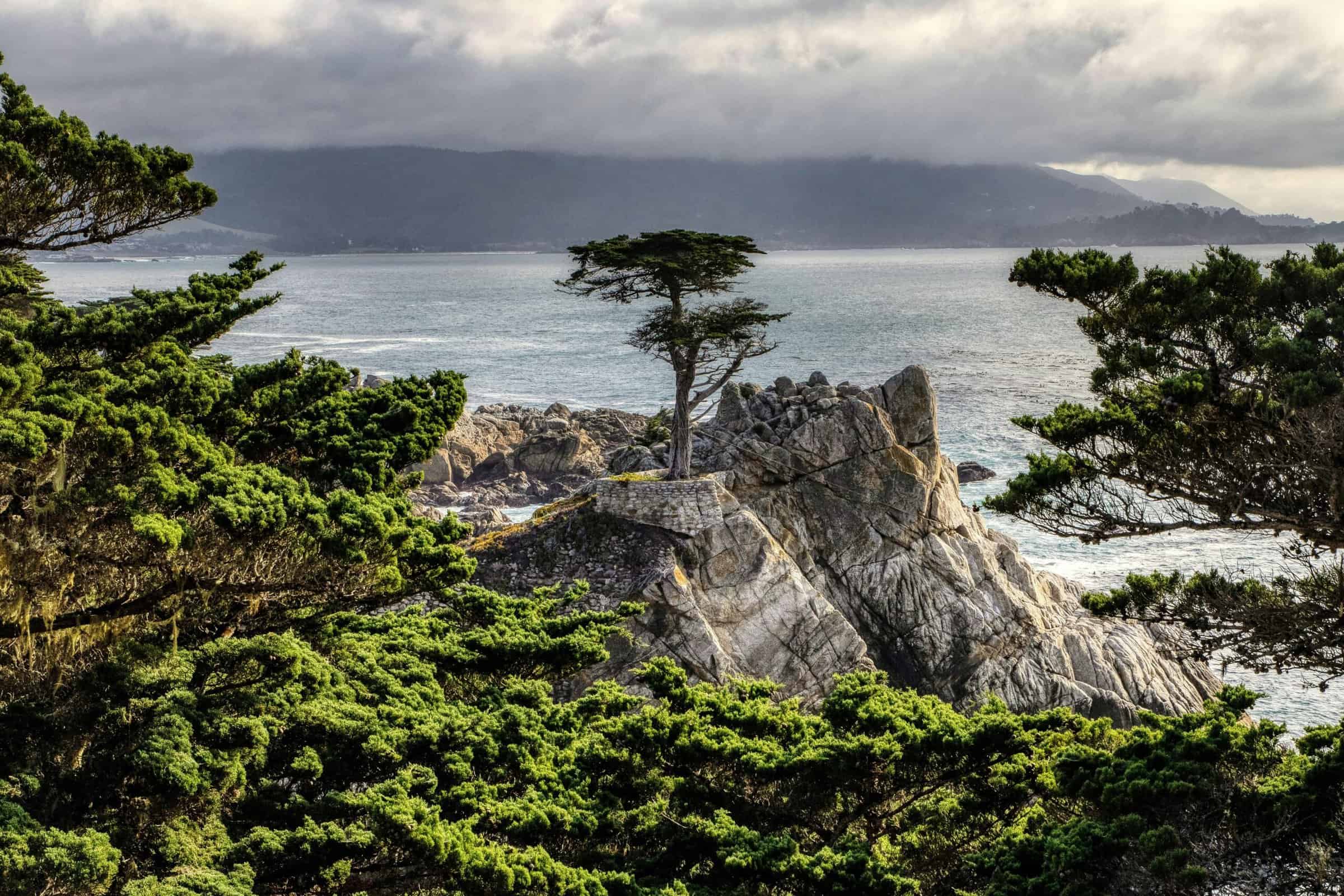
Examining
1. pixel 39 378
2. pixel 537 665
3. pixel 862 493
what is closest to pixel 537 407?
pixel 862 493

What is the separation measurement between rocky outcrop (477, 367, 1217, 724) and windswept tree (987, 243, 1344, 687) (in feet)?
33.8

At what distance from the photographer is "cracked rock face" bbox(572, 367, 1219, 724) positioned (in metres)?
21.9

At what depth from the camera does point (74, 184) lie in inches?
386

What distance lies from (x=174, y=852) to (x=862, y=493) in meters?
19.7

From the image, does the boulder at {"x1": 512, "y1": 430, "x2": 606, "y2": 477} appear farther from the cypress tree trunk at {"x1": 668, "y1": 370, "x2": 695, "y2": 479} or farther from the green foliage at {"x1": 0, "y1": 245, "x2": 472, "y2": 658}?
the green foliage at {"x1": 0, "y1": 245, "x2": 472, "y2": 658}

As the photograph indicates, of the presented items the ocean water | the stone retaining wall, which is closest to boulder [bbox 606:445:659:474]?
the stone retaining wall

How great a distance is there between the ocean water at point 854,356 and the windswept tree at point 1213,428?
3.33ft

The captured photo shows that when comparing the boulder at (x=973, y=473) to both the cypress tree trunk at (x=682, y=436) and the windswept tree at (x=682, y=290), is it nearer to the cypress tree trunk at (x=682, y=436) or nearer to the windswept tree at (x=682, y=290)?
the windswept tree at (x=682, y=290)

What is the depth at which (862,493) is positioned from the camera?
26.2 m

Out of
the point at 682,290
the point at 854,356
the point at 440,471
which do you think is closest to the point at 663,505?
the point at 682,290

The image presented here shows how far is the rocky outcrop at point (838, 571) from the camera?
70.9 feet

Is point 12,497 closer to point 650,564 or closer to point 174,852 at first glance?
point 174,852

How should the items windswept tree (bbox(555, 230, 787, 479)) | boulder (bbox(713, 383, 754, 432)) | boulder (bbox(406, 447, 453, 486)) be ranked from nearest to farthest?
windswept tree (bbox(555, 230, 787, 479))
boulder (bbox(713, 383, 754, 432))
boulder (bbox(406, 447, 453, 486))

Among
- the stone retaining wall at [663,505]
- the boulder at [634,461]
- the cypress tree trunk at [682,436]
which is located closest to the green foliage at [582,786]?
the stone retaining wall at [663,505]
